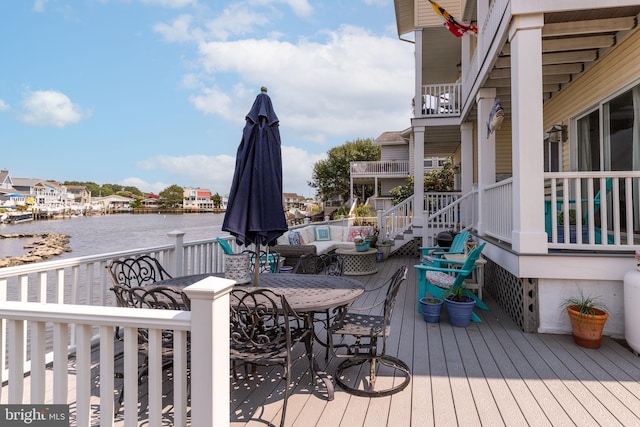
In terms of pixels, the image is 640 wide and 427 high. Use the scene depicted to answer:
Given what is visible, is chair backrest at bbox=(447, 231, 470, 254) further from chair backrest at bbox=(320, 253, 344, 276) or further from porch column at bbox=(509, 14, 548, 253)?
chair backrest at bbox=(320, 253, 344, 276)

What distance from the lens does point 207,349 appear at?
4.54 ft

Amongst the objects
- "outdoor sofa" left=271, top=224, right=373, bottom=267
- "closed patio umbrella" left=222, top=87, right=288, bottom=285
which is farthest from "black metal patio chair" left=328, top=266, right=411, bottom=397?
"outdoor sofa" left=271, top=224, right=373, bottom=267

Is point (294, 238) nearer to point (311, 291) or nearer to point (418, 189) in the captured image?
point (418, 189)

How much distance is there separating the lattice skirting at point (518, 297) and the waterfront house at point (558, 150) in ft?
0.04

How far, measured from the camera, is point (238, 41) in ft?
38.1

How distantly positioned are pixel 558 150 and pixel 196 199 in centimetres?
9348

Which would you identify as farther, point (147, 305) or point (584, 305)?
point (584, 305)

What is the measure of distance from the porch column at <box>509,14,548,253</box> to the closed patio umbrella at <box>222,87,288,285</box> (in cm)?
274

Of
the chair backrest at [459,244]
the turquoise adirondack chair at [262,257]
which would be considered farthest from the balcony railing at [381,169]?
the turquoise adirondack chair at [262,257]

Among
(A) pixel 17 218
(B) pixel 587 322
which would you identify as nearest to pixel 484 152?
(B) pixel 587 322

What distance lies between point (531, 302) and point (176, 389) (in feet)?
12.5

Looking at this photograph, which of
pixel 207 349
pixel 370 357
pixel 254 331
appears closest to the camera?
pixel 207 349

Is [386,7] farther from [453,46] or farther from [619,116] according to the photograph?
[619,116]

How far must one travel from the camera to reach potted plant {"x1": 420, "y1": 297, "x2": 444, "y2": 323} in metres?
4.11
